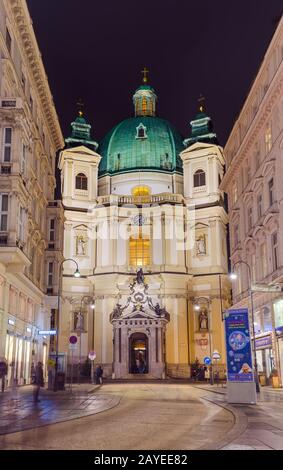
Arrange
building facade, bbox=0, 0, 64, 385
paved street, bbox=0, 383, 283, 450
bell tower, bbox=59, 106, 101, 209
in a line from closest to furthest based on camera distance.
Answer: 1. paved street, bbox=0, 383, 283, 450
2. building facade, bbox=0, 0, 64, 385
3. bell tower, bbox=59, 106, 101, 209

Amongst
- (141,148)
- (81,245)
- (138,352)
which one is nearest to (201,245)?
(81,245)

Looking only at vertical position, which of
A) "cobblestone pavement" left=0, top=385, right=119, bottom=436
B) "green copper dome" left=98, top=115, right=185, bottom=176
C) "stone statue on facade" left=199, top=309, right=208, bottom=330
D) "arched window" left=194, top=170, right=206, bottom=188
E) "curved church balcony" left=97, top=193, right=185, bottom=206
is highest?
"green copper dome" left=98, top=115, right=185, bottom=176

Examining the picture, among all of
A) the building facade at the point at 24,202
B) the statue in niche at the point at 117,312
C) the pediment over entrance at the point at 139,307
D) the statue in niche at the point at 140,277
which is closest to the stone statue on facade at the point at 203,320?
the pediment over entrance at the point at 139,307

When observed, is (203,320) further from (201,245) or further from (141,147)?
(141,147)

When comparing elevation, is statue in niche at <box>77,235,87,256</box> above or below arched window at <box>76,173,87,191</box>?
below

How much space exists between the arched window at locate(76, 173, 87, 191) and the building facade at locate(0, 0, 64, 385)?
20.7 metres

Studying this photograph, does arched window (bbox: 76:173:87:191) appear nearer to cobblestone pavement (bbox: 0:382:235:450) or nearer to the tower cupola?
the tower cupola

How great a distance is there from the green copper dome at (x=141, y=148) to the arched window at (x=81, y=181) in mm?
4515

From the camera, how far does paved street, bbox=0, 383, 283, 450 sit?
1255 centimetres

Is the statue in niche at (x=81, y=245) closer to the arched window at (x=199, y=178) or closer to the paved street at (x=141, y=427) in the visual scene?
the arched window at (x=199, y=178)

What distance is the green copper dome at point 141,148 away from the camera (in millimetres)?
85500

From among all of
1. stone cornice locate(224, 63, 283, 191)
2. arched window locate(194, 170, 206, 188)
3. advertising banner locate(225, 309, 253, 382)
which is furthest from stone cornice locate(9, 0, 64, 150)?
advertising banner locate(225, 309, 253, 382)

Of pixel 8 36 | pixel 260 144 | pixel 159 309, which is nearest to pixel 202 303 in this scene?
pixel 159 309

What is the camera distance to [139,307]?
227 feet
